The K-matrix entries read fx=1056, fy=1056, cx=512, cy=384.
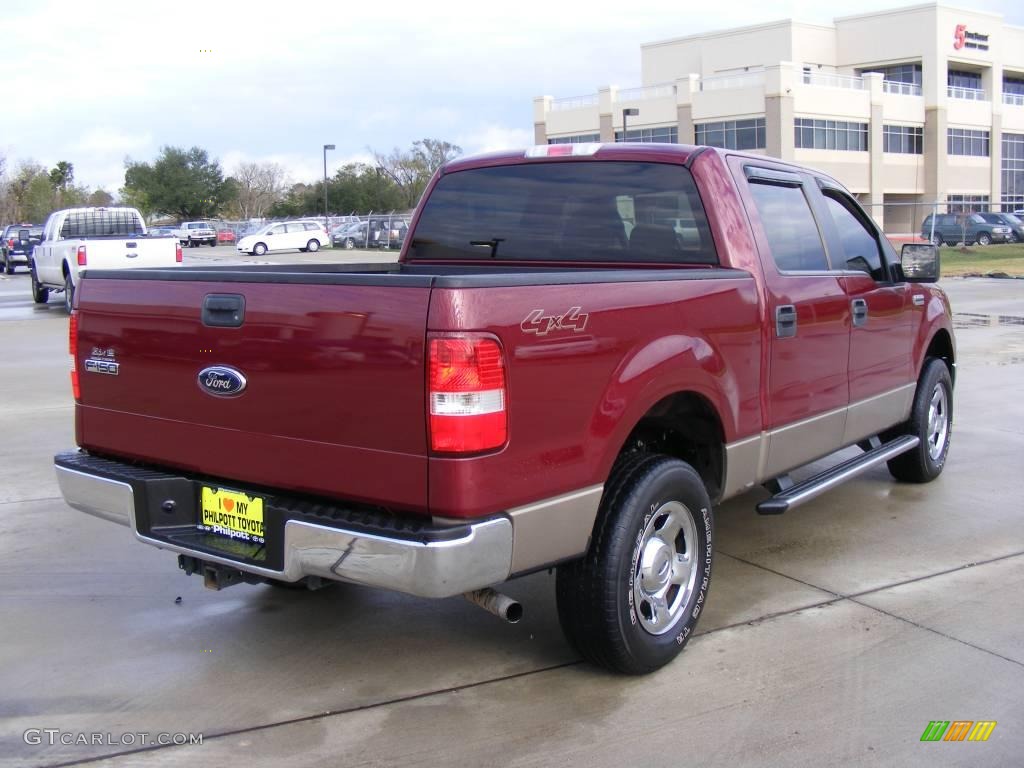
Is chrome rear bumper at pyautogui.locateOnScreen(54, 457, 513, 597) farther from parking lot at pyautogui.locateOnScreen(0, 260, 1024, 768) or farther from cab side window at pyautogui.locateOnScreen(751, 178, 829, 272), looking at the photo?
cab side window at pyautogui.locateOnScreen(751, 178, 829, 272)

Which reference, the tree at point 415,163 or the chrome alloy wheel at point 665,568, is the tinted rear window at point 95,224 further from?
the tree at point 415,163

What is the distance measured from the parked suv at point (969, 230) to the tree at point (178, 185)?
58720mm

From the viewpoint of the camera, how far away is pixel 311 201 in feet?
265

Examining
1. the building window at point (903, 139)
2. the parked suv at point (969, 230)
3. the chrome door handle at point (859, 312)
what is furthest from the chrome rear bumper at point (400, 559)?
the building window at point (903, 139)

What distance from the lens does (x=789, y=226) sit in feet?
17.4

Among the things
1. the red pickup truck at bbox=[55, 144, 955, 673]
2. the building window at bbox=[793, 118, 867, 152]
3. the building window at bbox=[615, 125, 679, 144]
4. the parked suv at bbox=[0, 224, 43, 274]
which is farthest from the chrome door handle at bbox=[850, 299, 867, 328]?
the building window at bbox=[615, 125, 679, 144]

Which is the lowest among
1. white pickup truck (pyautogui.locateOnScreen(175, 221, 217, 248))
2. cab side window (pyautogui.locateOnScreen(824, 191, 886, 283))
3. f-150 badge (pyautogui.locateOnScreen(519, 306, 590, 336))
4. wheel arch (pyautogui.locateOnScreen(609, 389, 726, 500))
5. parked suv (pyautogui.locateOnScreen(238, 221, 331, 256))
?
wheel arch (pyautogui.locateOnScreen(609, 389, 726, 500))

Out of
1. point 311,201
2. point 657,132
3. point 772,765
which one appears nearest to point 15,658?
point 772,765

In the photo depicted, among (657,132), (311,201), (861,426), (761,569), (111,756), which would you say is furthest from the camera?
(311,201)

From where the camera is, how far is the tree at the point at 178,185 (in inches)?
3317

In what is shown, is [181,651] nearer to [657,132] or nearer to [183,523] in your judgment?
[183,523]

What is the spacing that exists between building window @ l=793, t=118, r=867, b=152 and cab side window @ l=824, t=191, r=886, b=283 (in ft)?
200

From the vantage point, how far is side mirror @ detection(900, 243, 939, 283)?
6180 mm

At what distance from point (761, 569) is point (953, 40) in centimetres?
7693
